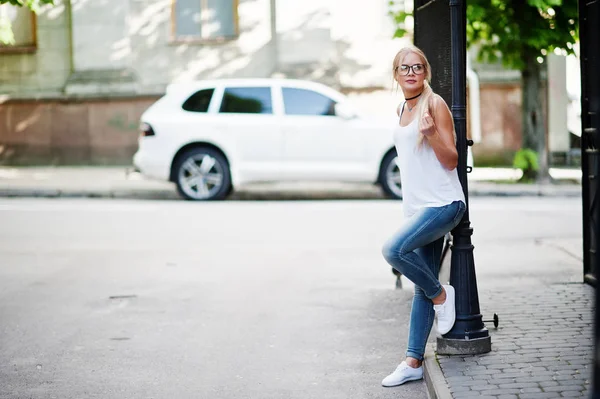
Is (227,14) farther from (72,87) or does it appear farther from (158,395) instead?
(158,395)

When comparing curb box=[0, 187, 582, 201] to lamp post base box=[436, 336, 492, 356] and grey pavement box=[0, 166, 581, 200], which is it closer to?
grey pavement box=[0, 166, 581, 200]

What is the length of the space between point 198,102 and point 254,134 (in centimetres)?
106

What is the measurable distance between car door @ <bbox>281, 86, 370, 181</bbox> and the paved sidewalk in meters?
8.80

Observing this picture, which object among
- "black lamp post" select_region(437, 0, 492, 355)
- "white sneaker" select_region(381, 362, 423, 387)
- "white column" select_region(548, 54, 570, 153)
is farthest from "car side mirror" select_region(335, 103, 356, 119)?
"white sneaker" select_region(381, 362, 423, 387)

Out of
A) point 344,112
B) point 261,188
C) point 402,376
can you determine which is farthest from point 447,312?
point 261,188

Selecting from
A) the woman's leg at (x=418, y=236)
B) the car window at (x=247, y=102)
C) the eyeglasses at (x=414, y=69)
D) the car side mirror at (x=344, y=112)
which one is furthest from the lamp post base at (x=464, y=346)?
the car window at (x=247, y=102)

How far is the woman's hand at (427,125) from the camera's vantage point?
554cm

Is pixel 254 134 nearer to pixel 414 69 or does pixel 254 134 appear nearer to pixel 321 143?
pixel 321 143

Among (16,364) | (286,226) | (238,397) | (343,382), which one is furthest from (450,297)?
(286,226)

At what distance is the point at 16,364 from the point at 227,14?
17497 millimetres

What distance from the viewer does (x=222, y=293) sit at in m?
9.06

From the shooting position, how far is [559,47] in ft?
57.7

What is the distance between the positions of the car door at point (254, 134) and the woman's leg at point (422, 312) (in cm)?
1086

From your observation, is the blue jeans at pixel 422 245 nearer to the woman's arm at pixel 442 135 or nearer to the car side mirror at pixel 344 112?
the woman's arm at pixel 442 135
